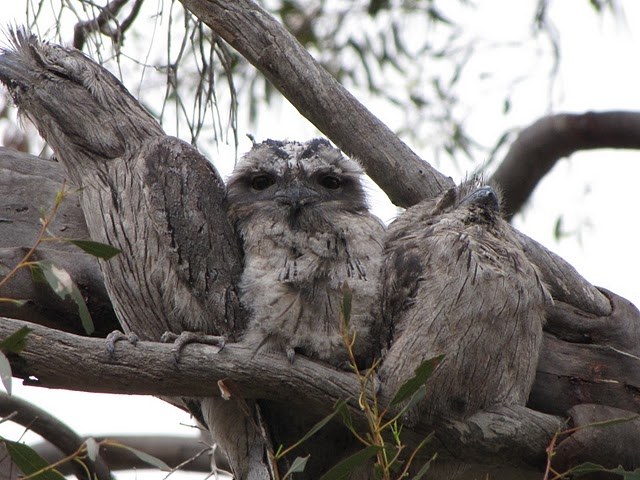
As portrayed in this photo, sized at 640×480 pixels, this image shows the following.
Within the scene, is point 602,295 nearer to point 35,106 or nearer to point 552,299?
point 552,299

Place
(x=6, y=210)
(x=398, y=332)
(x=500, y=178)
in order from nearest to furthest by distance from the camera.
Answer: (x=398, y=332), (x=6, y=210), (x=500, y=178)

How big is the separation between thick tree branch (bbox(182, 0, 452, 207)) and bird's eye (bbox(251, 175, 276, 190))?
1.32 feet

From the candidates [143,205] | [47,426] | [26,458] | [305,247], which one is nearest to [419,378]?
[305,247]

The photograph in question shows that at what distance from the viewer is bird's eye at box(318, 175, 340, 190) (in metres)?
3.25

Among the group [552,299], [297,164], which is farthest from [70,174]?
[552,299]

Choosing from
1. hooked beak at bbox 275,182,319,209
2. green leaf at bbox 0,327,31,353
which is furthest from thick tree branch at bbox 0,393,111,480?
green leaf at bbox 0,327,31,353

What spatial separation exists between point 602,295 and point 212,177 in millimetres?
1457

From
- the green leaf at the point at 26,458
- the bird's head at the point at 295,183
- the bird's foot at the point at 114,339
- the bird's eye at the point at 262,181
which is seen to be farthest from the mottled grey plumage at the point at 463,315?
the green leaf at the point at 26,458

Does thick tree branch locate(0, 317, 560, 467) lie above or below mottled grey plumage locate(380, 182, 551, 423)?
below

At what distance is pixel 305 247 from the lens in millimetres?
3027

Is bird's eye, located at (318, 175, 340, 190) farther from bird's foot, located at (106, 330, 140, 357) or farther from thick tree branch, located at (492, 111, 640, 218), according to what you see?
thick tree branch, located at (492, 111, 640, 218)

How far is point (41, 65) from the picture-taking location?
11.1 feet

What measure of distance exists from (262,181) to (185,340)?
800mm

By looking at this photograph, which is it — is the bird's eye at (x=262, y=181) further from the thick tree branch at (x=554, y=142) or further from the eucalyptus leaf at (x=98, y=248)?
the thick tree branch at (x=554, y=142)
